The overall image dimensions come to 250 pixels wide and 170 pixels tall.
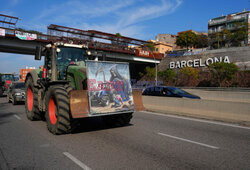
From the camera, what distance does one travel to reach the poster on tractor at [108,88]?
23.1ft

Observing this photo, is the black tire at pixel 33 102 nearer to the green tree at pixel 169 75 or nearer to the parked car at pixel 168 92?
the parked car at pixel 168 92

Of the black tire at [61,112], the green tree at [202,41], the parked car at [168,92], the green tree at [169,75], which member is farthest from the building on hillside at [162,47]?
the black tire at [61,112]

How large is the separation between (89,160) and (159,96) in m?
10.4

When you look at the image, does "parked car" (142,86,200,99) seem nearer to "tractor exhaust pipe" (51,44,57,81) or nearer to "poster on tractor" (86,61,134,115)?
"poster on tractor" (86,61,134,115)

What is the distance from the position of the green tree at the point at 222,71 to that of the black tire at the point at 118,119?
35478 millimetres

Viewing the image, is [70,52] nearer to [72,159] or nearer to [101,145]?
[101,145]

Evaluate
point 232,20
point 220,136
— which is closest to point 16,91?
point 220,136

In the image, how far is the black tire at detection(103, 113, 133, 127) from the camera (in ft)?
28.5

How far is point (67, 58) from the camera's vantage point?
8.74m

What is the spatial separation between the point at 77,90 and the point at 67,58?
7.94ft

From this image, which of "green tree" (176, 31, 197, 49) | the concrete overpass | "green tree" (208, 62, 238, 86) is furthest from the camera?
"green tree" (176, 31, 197, 49)

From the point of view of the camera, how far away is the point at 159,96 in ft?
49.0

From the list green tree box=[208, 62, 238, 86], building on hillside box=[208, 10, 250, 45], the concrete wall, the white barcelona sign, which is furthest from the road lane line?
building on hillside box=[208, 10, 250, 45]

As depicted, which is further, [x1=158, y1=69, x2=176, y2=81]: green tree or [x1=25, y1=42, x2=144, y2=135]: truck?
[x1=158, y1=69, x2=176, y2=81]: green tree
